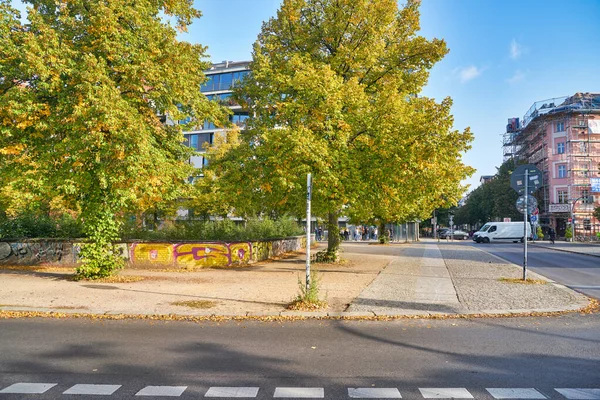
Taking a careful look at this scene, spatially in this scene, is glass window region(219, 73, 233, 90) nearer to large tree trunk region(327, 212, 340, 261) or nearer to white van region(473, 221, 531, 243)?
white van region(473, 221, 531, 243)

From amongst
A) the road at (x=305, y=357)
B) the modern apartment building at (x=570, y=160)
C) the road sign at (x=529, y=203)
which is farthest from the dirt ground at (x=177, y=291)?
the modern apartment building at (x=570, y=160)

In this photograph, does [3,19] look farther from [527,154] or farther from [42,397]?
[527,154]

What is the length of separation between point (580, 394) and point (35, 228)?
19.8 metres

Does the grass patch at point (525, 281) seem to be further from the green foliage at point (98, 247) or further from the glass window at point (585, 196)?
the glass window at point (585, 196)

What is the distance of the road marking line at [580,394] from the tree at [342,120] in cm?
945

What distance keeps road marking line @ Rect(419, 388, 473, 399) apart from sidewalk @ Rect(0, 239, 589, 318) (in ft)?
12.4

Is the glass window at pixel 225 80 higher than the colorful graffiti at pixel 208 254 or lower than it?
higher

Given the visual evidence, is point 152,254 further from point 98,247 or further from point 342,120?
point 342,120

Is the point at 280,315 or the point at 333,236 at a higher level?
the point at 333,236

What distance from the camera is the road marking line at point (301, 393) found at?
408 centimetres

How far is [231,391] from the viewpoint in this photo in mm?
4215

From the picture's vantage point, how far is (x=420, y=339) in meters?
6.41

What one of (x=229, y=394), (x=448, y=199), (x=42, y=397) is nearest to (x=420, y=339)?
(x=229, y=394)

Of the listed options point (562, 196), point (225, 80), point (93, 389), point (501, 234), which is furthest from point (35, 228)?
point (562, 196)
